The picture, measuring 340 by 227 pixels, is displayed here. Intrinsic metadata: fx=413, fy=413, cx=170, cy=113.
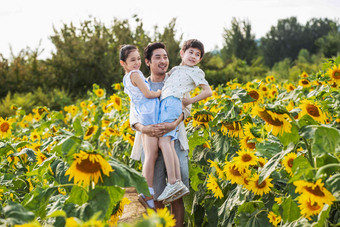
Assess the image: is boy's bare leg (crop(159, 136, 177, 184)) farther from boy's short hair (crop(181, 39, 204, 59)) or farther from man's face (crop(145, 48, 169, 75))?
boy's short hair (crop(181, 39, 204, 59))

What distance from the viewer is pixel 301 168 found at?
68.5 inches

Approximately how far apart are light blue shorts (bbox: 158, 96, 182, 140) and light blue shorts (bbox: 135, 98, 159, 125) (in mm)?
Answer: 48

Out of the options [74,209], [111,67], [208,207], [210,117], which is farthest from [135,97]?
[111,67]

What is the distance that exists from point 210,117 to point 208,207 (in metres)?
0.72

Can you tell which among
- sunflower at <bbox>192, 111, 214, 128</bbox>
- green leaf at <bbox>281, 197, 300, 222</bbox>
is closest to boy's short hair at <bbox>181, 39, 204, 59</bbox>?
sunflower at <bbox>192, 111, 214, 128</bbox>

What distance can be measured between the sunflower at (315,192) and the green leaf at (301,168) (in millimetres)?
25

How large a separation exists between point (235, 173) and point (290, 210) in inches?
18.4

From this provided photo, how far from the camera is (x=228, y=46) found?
32.0 metres

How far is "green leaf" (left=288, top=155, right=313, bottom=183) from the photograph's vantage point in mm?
1672

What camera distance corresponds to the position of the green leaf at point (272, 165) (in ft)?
6.20

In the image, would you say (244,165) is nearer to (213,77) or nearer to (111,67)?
(111,67)

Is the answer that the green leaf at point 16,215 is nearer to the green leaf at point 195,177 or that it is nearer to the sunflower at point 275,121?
the sunflower at point 275,121

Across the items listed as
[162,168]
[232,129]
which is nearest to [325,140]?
[232,129]

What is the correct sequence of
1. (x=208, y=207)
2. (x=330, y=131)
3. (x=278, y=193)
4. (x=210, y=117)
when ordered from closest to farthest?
1. (x=330, y=131)
2. (x=278, y=193)
3. (x=208, y=207)
4. (x=210, y=117)
